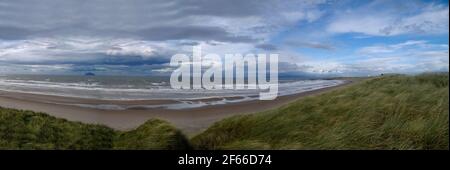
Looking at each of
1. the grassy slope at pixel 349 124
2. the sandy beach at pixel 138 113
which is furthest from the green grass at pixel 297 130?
the sandy beach at pixel 138 113

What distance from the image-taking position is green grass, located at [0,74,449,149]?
19.2ft

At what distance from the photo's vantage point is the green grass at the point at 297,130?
5863 mm

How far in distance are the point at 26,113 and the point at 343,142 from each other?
5.70 m

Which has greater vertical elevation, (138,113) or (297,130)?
(297,130)

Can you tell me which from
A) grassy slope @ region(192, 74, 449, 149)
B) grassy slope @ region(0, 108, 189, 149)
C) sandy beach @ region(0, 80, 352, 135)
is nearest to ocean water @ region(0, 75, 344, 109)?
sandy beach @ region(0, 80, 352, 135)

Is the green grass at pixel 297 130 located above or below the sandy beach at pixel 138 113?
above

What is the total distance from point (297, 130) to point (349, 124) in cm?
92

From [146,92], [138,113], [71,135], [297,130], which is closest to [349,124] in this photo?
[297,130]

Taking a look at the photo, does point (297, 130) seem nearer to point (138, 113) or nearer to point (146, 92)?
point (138, 113)

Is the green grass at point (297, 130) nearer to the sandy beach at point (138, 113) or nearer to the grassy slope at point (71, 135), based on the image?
the grassy slope at point (71, 135)

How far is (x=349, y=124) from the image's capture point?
6.57m

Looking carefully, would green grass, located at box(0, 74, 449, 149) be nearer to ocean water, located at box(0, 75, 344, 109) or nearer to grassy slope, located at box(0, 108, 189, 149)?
grassy slope, located at box(0, 108, 189, 149)

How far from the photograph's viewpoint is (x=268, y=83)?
111ft
